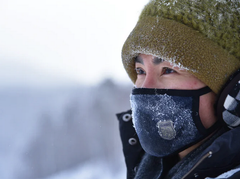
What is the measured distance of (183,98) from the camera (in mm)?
1420

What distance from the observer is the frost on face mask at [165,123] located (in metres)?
1.41

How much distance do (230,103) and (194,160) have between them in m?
0.36

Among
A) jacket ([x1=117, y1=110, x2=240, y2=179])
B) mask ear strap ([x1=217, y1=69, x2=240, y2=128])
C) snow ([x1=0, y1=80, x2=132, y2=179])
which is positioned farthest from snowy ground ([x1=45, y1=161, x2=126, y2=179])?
mask ear strap ([x1=217, y1=69, x2=240, y2=128])

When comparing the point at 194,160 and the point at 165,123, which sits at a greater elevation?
the point at 165,123

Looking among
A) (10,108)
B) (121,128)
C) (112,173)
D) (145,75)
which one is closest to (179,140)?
(145,75)

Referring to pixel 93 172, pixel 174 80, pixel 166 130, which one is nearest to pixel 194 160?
pixel 166 130

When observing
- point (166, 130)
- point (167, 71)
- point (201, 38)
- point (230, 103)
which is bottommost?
point (166, 130)

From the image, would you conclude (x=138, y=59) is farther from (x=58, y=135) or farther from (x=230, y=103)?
(x=58, y=135)

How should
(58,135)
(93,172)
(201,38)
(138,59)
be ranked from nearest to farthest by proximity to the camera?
(201,38)
(138,59)
(93,172)
(58,135)

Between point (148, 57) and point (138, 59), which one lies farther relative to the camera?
point (138, 59)

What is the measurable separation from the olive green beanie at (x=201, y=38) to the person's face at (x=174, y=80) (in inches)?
2.2

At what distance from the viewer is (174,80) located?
57.9 inches

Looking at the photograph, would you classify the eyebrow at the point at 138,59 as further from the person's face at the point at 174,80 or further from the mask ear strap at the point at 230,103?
the mask ear strap at the point at 230,103

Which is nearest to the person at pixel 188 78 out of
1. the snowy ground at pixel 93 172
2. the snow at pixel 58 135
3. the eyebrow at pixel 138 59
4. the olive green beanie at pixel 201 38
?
the olive green beanie at pixel 201 38
